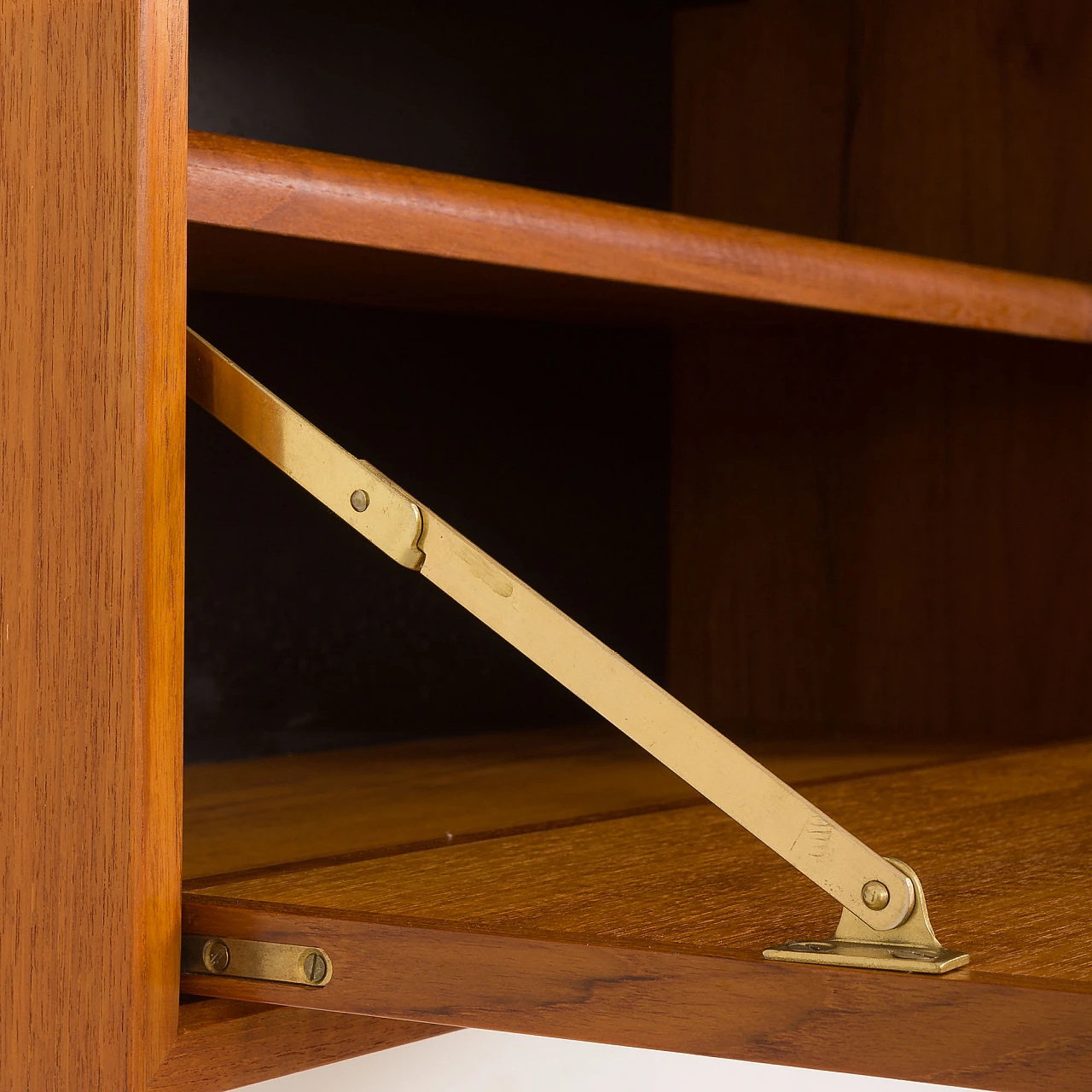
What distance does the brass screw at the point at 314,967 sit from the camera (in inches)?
19.1

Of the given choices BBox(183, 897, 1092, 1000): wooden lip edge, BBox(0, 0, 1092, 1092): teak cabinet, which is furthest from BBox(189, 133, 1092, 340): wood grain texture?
BBox(183, 897, 1092, 1000): wooden lip edge

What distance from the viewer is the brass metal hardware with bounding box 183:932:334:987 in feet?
1.60

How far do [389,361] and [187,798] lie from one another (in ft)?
0.95

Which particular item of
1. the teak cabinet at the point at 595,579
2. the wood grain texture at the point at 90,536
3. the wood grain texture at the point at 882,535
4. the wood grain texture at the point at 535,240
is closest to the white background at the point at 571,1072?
the teak cabinet at the point at 595,579

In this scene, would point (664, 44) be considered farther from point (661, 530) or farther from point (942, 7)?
point (661, 530)

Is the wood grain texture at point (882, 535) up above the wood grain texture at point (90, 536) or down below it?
above

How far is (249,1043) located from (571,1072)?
0.17 meters

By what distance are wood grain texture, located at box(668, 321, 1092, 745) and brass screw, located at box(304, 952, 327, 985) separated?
24.3 inches

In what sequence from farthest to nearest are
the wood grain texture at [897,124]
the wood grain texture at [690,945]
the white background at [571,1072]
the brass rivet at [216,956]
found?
the wood grain texture at [897,124] < the white background at [571,1072] < the brass rivet at [216,956] < the wood grain texture at [690,945]

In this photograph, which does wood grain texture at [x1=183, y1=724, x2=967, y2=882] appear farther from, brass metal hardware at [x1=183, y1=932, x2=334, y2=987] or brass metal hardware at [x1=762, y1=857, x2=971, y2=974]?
brass metal hardware at [x1=762, y1=857, x2=971, y2=974]

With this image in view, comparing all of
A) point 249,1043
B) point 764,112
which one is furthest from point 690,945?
point 764,112

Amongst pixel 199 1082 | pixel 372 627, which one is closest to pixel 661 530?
pixel 372 627

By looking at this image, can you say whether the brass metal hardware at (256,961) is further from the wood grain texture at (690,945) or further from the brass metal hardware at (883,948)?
the brass metal hardware at (883,948)

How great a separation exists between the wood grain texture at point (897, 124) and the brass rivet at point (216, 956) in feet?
2.36
